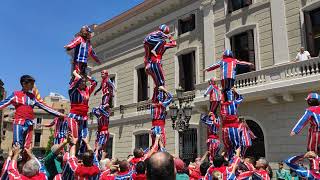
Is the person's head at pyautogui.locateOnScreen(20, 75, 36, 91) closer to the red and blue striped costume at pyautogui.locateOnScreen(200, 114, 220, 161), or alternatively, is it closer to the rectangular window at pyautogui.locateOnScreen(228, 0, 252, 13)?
the red and blue striped costume at pyautogui.locateOnScreen(200, 114, 220, 161)

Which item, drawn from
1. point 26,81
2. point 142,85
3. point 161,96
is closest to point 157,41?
point 161,96

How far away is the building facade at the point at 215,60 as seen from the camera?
15117 millimetres

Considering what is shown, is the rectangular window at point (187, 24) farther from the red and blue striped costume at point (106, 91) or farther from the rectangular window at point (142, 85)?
the red and blue striped costume at point (106, 91)

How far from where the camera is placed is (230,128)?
30.7 feet

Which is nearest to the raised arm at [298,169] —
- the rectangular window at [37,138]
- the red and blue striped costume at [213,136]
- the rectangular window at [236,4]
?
the red and blue striped costume at [213,136]

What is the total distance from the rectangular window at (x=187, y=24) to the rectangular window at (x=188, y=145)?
534 cm

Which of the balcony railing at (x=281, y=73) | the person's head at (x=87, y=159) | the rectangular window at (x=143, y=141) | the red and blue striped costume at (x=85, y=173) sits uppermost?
the balcony railing at (x=281, y=73)

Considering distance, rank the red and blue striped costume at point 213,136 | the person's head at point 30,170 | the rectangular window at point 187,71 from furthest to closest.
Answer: the rectangular window at point 187,71, the red and blue striped costume at point 213,136, the person's head at point 30,170

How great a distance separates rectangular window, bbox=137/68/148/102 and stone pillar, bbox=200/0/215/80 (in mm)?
4999

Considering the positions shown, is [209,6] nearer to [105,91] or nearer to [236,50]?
[236,50]

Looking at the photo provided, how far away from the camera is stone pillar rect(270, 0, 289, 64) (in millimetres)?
15680

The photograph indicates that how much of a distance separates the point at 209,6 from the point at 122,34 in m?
7.37

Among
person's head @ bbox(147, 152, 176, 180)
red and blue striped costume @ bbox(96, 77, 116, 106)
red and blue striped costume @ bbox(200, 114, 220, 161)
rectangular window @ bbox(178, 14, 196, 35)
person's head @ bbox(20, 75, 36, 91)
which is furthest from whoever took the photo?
rectangular window @ bbox(178, 14, 196, 35)

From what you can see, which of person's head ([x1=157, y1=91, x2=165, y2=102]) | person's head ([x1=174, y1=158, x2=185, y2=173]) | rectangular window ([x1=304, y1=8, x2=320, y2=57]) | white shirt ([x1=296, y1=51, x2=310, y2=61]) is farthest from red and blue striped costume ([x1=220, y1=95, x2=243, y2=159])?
rectangular window ([x1=304, y1=8, x2=320, y2=57])
